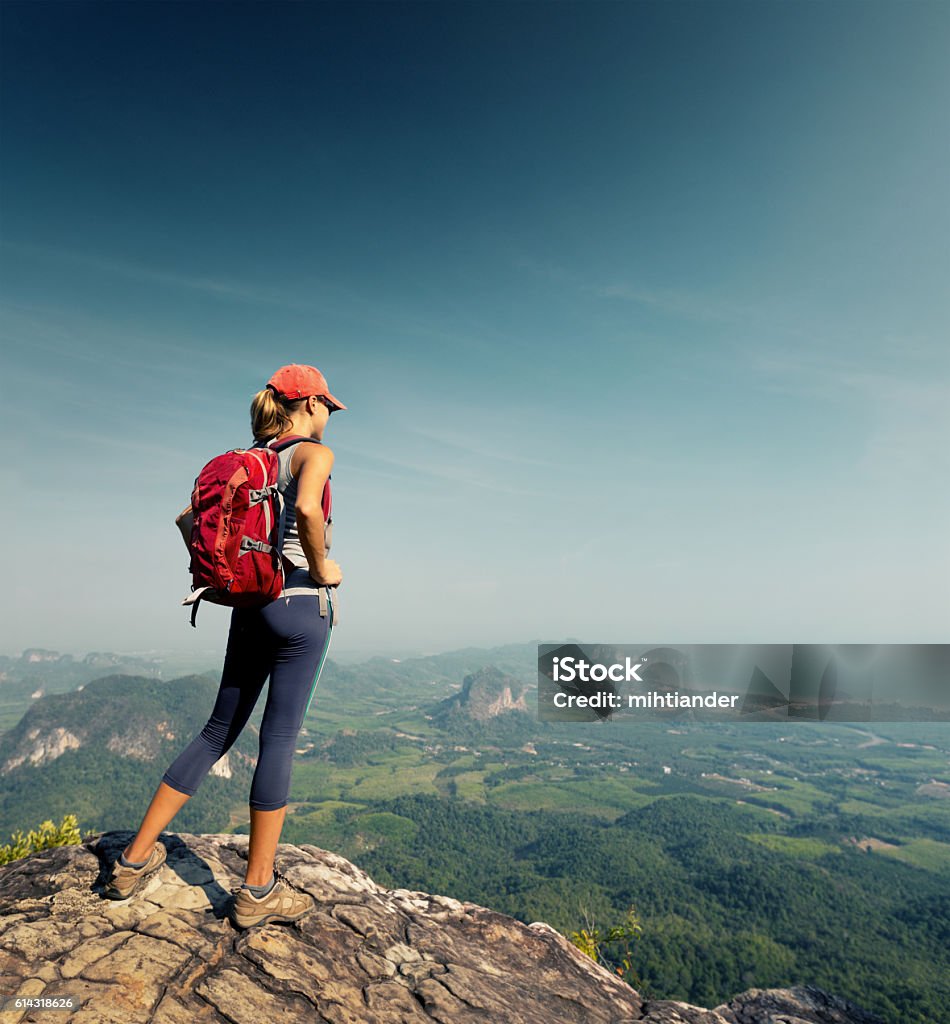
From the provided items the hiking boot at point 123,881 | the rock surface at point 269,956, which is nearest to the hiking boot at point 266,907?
the rock surface at point 269,956

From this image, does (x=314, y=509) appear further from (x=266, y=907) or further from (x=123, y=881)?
(x=123, y=881)

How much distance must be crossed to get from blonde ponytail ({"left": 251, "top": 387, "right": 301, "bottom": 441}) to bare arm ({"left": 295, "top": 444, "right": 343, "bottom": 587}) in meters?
0.42

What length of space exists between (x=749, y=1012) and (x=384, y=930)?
5.30 m

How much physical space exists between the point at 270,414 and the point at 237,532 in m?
0.93

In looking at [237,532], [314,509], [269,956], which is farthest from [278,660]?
[269,956]

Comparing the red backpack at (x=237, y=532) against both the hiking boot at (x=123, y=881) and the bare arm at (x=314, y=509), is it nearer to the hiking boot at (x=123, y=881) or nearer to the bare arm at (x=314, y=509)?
the bare arm at (x=314, y=509)

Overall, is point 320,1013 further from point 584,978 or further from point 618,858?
point 618,858

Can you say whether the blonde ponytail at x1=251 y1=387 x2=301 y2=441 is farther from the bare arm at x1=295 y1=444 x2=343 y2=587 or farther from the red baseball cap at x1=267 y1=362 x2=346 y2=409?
the bare arm at x1=295 y1=444 x2=343 y2=587

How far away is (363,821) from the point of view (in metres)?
148

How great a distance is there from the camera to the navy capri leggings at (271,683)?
3615mm

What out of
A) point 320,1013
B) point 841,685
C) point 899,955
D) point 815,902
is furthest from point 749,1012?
point 815,902

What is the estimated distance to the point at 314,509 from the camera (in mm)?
3361

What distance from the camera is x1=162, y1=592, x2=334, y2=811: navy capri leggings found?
11.9 ft

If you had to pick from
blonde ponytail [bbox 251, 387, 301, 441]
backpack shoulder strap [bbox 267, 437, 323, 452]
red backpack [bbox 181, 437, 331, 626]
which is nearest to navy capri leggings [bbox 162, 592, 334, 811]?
red backpack [bbox 181, 437, 331, 626]
